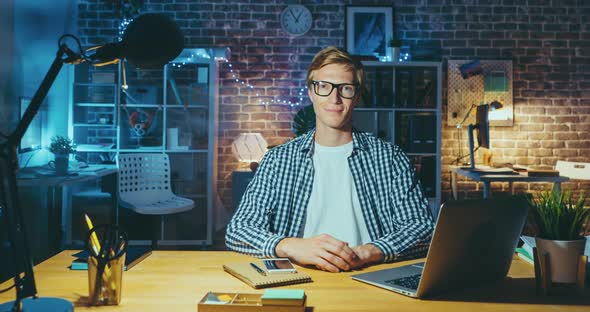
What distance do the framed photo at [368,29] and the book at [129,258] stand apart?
4.02 meters

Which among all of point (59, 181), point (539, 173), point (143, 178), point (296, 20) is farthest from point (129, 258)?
point (296, 20)

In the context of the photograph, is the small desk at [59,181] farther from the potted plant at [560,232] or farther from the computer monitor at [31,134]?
the potted plant at [560,232]

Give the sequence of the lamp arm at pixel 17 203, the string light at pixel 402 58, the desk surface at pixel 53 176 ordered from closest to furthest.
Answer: the lamp arm at pixel 17 203 → the desk surface at pixel 53 176 → the string light at pixel 402 58

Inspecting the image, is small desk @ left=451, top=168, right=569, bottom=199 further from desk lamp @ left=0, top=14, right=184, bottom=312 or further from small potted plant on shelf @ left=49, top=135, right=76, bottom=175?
desk lamp @ left=0, top=14, right=184, bottom=312

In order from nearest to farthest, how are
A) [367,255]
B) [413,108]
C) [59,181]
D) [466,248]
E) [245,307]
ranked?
[245,307] < [466,248] < [367,255] < [59,181] < [413,108]

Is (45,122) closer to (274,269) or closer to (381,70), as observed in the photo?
(381,70)

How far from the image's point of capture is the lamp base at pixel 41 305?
89 centimetres

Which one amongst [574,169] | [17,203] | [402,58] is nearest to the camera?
[17,203]

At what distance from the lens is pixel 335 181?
6.62 ft

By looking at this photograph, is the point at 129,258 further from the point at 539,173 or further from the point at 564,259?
the point at 539,173

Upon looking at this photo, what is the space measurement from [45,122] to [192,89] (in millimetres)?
1294

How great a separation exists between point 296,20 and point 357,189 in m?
3.63

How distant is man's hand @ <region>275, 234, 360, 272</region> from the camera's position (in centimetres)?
140

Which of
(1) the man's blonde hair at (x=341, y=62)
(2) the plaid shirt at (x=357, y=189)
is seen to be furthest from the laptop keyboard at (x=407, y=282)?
(1) the man's blonde hair at (x=341, y=62)
